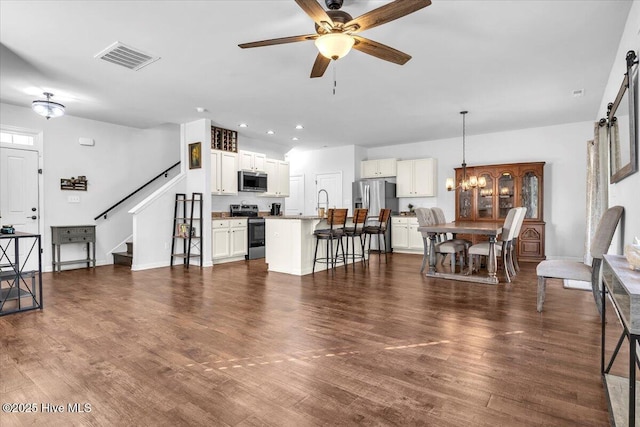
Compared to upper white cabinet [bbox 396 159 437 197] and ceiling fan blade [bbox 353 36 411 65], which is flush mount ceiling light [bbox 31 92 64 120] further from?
upper white cabinet [bbox 396 159 437 197]

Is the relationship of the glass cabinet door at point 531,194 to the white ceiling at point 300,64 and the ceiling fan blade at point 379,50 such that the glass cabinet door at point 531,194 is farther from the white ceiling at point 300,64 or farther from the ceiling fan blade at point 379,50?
the ceiling fan blade at point 379,50

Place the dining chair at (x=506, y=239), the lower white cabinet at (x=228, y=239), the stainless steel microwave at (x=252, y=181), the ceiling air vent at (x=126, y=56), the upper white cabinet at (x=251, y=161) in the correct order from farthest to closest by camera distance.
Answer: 1. the upper white cabinet at (x=251, y=161)
2. the stainless steel microwave at (x=252, y=181)
3. the lower white cabinet at (x=228, y=239)
4. the dining chair at (x=506, y=239)
5. the ceiling air vent at (x=126, y=56)

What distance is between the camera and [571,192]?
6.66 meters

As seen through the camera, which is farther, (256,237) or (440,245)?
(256,237)

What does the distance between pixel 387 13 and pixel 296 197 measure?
769 cm

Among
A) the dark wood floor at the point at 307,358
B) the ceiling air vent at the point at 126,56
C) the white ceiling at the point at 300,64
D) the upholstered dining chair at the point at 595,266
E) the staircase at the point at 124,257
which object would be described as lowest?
the dark wood floor at the point at 307,358

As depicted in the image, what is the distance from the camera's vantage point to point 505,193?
701 centimetres

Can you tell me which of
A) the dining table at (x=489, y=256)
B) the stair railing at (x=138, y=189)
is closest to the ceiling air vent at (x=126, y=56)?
the stair railing at (x=138, y=189)

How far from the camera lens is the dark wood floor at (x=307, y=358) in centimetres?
174

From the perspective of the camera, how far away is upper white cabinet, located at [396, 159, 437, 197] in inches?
314

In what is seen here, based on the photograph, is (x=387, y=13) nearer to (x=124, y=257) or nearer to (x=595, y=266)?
(x=595, y=266)

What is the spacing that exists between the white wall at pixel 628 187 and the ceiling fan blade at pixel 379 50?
1.71 m

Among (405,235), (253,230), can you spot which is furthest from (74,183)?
(405,235)

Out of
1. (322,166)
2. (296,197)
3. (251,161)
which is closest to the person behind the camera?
(251,161)
